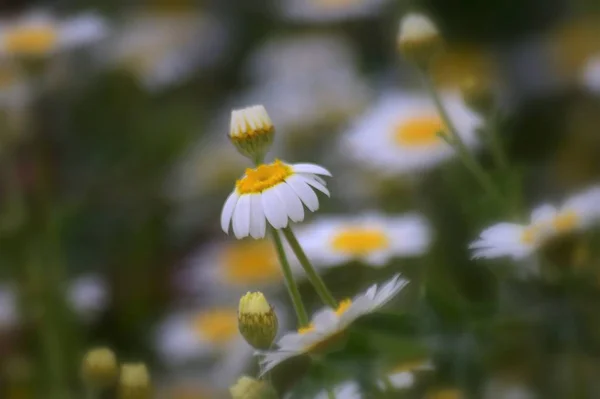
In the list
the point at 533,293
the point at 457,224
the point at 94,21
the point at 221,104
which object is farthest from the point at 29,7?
the point at 533,293

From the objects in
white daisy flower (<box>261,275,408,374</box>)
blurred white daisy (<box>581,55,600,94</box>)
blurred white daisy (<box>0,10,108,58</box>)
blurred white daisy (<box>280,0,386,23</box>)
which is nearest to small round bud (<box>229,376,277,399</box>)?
white daisy flower (<box>261,275,408,374</box>)

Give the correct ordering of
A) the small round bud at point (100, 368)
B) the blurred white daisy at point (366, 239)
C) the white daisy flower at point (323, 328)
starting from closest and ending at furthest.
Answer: the white daisy flower at point (323, 328), the small round bud at point (100, 368), the blurred white daisy at point (366, 239)

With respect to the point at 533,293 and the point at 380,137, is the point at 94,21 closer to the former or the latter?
the point at 380,137

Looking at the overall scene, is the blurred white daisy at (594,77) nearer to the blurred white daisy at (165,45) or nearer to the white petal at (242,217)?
the white petal at (242,217)

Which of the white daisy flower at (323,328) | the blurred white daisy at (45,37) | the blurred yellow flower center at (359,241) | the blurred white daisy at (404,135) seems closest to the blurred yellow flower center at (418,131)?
the blurred white daisy at (404,135)

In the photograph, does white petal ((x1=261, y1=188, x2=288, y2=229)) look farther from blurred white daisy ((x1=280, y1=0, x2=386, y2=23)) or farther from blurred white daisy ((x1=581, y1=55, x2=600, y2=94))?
blurred white daisy ((x1=280, y1=0, x2=386, y2=23))

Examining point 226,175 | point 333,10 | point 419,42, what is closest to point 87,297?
point 226,175

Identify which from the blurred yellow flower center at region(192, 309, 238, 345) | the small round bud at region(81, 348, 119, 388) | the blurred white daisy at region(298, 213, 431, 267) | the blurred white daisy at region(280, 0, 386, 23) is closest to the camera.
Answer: the small round bud at region(81, 348, 119, 388)
